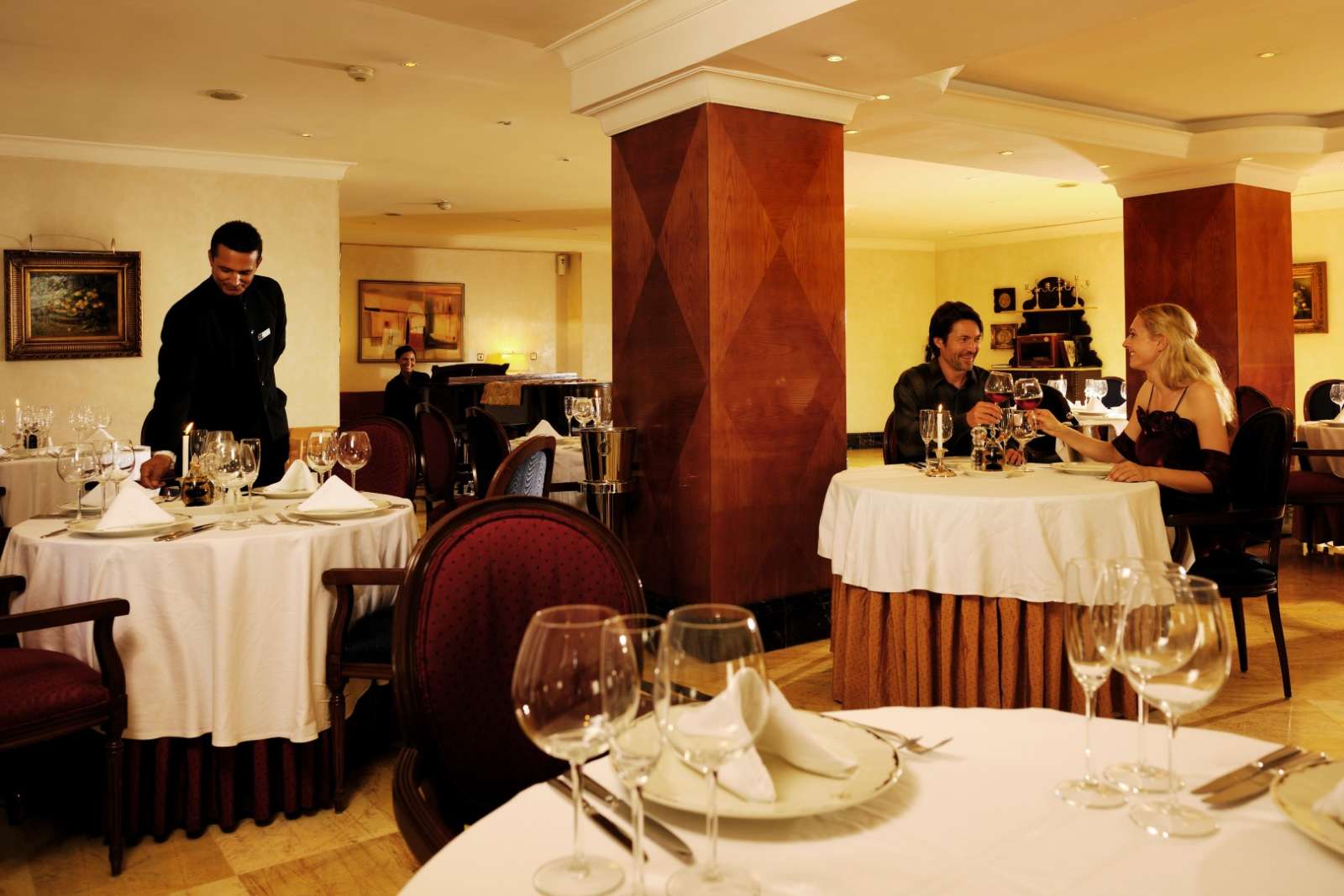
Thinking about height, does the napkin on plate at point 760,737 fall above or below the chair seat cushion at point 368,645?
above

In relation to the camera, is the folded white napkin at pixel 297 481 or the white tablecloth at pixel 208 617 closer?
the white tablecloth at pixel 208 617

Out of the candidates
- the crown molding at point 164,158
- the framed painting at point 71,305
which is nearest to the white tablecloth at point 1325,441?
the crown molding at point 164,158

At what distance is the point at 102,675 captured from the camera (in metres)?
2.71

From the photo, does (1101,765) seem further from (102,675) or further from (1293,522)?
(1293,522)

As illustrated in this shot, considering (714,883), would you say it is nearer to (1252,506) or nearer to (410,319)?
(1252,506)

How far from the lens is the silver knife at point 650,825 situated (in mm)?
979

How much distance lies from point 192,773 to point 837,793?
2.47 metres

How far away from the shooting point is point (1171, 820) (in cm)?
104

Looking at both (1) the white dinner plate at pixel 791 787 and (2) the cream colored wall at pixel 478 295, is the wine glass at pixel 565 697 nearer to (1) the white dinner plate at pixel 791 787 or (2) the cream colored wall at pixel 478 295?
(1) the white dinner plate at pixel 791 787

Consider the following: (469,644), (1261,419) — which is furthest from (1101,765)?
(1261,419)

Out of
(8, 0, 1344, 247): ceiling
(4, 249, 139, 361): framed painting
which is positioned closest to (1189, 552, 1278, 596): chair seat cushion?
(8, 0, 1344, 247): ceiling

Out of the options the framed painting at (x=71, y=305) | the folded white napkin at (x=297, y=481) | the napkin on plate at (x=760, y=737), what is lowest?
the napkin on plate at (x=760, y=737)

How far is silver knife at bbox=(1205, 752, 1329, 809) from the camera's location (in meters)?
1.07

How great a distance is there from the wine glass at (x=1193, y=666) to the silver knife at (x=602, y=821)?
496 mm
